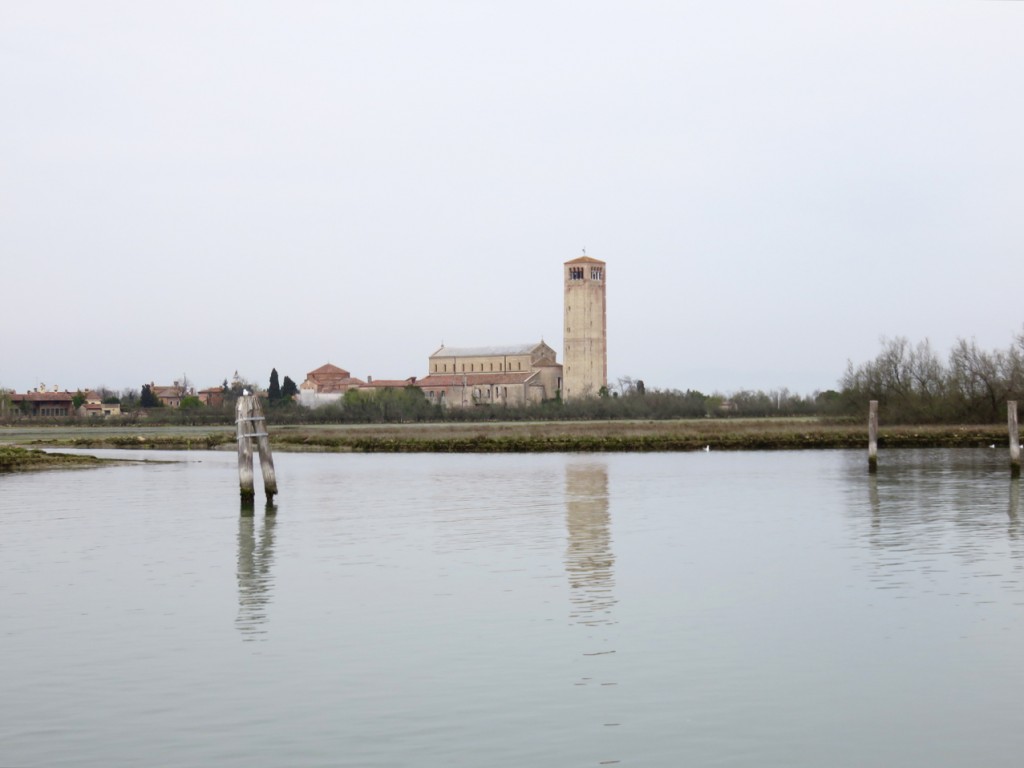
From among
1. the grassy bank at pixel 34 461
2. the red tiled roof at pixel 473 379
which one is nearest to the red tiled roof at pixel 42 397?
the red tiled roof at pixel 473 379

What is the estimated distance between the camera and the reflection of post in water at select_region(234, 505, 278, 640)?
45.6 feet

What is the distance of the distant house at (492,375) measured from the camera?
155 metres

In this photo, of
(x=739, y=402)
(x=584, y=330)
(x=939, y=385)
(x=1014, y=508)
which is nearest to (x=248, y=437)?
(x=1014, y=508)

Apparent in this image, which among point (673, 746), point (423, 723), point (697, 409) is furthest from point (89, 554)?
point (697, 409)

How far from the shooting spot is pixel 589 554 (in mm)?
19344

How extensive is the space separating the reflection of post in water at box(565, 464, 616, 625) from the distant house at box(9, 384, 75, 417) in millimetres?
148534

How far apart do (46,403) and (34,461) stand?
13751cm

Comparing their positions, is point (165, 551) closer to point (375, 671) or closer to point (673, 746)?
point (375, 671)

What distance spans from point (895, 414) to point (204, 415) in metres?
77.0

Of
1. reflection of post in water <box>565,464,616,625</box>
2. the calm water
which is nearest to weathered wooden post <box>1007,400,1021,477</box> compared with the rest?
the calm water

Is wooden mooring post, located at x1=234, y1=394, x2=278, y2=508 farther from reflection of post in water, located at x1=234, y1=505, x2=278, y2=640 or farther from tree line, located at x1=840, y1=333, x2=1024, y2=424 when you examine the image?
tree line, located at x1=840, y1=333, x2=1024, y2=424

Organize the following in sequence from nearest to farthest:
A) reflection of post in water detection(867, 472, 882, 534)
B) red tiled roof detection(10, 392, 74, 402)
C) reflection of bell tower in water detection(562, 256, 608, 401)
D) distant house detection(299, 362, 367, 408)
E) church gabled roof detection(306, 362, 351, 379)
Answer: reflection of post in water detection(867, 472, 882, 534)
reflection of bell tower in water detection(562, 256, 608, 401)
distant house detection(299, 362, 367, 408)
red tiled roof detection(10, 392, 74, 402)
church gabled roof detection(306, 362, 351, 379)

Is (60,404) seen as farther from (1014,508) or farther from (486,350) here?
(1014,508)

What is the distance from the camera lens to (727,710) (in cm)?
968
